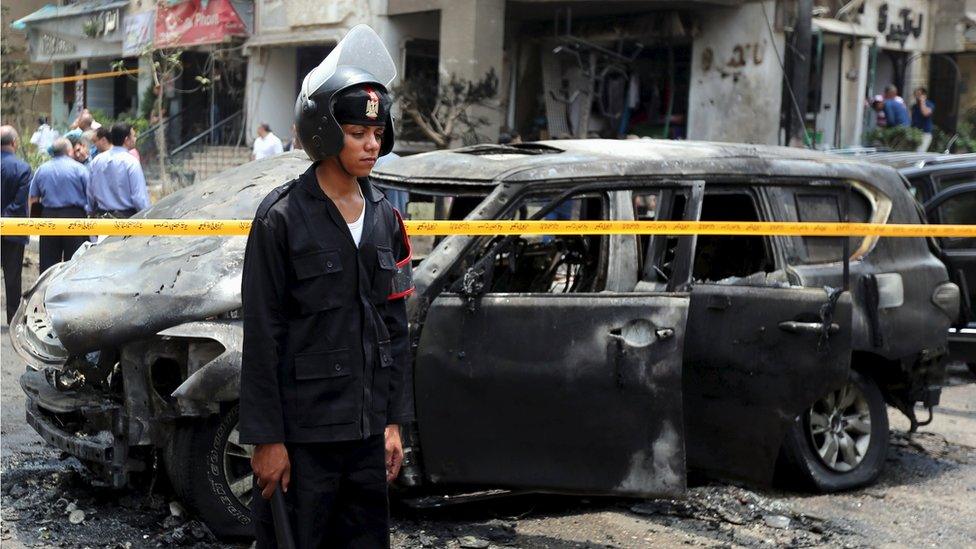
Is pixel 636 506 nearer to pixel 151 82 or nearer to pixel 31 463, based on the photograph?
pixel 31 463

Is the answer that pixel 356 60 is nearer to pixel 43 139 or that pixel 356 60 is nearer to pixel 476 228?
pixel 476 228

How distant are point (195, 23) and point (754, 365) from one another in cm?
1666

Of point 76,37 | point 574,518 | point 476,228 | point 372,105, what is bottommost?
point 574,518

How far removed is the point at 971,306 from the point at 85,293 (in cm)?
→ 629

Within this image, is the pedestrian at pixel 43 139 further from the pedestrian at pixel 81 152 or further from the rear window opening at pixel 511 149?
Result: the rear window opening at pixel 511 149

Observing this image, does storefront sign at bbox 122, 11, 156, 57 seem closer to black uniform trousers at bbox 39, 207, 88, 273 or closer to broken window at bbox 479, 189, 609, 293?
black uniform trousers at bbox 39, 207, 88, 273

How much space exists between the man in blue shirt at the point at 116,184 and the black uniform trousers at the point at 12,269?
867 millimetres

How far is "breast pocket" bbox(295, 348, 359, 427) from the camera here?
3.00 metres

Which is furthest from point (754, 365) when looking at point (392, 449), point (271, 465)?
point (271, 465)

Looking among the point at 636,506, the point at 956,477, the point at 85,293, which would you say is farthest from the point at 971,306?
the point at 85,293

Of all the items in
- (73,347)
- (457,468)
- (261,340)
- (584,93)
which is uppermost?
(584,93)

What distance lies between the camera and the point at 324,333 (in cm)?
302

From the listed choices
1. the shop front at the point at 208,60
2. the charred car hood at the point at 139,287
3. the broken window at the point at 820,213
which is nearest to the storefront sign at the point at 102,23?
the shop front at the point at 208,60

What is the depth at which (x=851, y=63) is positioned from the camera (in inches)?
792
